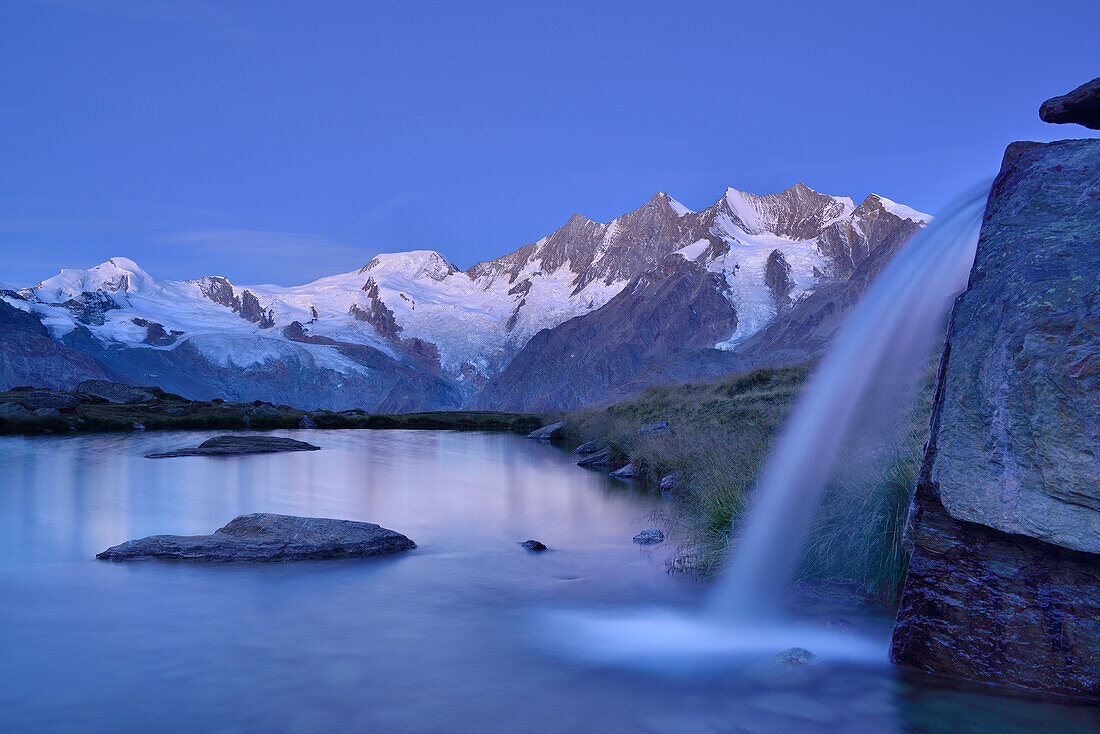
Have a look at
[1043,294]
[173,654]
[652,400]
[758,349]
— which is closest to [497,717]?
[173,654]

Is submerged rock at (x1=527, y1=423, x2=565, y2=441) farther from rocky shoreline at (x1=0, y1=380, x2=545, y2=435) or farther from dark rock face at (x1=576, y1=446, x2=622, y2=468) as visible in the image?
dark rock face at (x1=576, y1=446, x2=622, y2=468)

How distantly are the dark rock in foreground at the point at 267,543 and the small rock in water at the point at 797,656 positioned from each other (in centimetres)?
751

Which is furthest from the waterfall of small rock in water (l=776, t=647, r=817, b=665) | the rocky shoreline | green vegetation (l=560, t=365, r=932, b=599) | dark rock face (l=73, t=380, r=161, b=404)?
dark rock face (l=73, t=380, r=161, b=404)

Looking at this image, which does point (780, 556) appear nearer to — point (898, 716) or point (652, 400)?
point (898, 716)

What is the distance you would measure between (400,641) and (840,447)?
6.29m

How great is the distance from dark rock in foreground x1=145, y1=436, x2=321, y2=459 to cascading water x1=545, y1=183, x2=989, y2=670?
27.6 meters

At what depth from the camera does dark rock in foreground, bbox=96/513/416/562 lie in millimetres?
11938

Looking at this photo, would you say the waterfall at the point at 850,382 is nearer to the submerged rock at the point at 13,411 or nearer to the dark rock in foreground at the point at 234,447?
the dark rock in foreground at the point at 234,447

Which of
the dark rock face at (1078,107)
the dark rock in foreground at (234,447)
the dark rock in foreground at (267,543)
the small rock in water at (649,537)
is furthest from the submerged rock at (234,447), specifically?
the dark rock face at (1078,107)

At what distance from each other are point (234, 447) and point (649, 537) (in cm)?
2617

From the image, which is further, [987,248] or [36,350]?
[36,350]

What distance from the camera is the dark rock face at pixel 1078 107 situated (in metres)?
7.89

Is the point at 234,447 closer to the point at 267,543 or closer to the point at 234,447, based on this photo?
the point at 234,447

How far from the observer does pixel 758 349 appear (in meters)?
167
